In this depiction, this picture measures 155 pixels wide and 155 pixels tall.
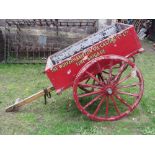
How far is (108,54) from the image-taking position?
18.2 feet

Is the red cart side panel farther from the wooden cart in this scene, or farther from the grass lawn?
the grass lawn

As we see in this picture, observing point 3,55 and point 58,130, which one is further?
point 3,55

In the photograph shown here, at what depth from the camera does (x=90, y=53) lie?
550cm

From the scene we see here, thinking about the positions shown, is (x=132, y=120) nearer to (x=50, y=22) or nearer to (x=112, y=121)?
(x=112, y=121)

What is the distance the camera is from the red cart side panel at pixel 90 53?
18.0 feet

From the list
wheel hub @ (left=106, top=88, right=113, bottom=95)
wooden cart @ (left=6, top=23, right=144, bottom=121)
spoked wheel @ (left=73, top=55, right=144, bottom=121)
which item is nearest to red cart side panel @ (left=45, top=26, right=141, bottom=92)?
wooden cart @ (left=6, top=23, right=144, bottom=121)

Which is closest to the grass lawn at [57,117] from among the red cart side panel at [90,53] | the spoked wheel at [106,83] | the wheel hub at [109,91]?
the spoked wheel at [106,83]

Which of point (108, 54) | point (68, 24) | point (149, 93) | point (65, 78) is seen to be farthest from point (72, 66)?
point (68, 24)

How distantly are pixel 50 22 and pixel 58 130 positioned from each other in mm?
4599

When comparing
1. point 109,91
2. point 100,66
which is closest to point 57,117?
point 109,91

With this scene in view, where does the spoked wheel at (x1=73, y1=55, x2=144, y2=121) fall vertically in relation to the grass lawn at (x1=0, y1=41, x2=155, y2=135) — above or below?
above

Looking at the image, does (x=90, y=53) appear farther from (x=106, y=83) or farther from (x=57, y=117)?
(x=57, y=117)

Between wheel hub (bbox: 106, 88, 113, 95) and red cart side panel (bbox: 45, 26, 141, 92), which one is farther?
wheel hub (bbox: 106, 88, 113, 95)

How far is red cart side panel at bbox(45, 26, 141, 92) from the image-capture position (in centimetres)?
550
